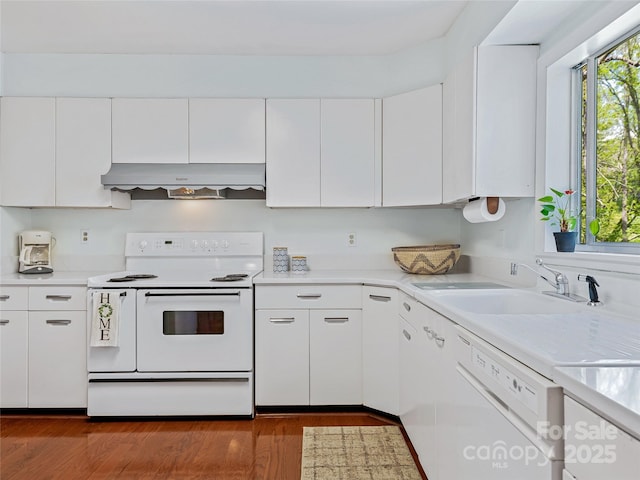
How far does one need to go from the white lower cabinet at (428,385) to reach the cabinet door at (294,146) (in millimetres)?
1074

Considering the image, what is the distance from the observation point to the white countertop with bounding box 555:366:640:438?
2.35 feet

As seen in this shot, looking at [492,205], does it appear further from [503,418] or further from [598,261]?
[503,418]

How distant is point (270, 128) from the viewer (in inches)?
125

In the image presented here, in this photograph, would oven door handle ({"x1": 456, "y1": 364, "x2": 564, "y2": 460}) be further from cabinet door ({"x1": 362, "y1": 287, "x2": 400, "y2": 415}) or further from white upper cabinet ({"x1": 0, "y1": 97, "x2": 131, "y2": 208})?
white upper cabinet ({"x1": 0, "y1": 97, "x2": 131, "y2": 208})

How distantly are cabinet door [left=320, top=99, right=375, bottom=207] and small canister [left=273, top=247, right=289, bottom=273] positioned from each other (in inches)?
20.7

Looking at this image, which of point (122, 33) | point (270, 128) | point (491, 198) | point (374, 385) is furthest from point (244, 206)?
point (491, 198)

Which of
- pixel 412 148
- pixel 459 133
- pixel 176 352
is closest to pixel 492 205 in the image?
pixel 459 133

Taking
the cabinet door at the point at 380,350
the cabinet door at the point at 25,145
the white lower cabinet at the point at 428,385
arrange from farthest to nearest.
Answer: the cabinet door at the point at 25,145, the cabinet door at the point at 380,350, the white lower cabinet at the point at 428,385

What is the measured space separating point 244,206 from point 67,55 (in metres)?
1.66

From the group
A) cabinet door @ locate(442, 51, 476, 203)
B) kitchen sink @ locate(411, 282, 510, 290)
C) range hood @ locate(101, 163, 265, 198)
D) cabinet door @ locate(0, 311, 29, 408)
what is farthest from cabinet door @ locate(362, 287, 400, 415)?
cabinet door @ locate(0, 311, 29, 408)

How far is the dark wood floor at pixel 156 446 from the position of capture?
2227mm

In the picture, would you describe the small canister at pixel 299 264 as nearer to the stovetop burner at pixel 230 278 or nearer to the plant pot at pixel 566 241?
the stovetop burner at pixel 230 278

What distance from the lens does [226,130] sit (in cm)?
317

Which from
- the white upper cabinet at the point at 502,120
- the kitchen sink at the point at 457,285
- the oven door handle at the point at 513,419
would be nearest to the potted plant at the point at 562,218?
the white upper cabinet at the point at 502,120
